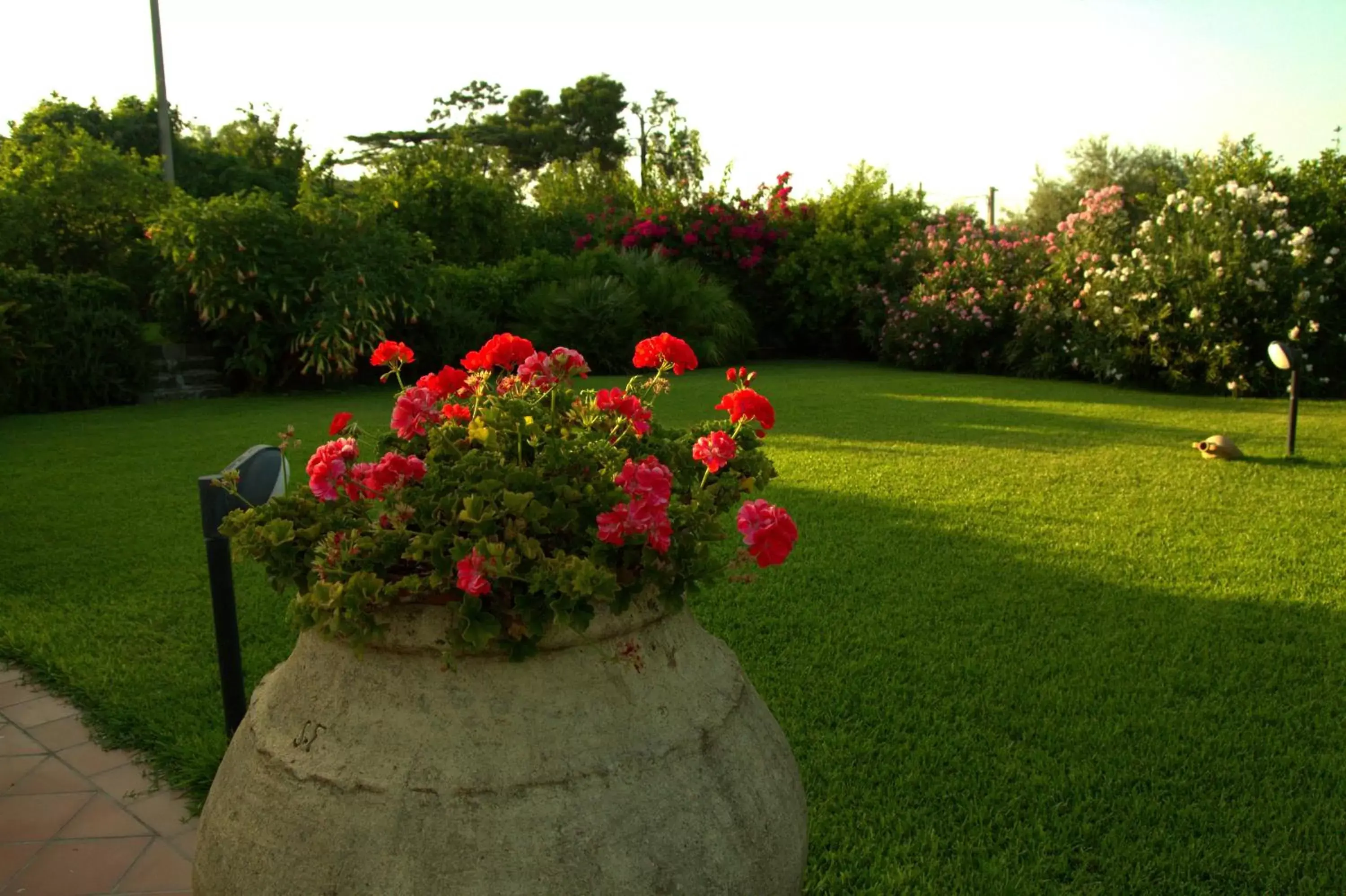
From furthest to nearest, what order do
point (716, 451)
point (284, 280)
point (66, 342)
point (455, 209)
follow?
point (455, 209), point (284, 280), point (66, 342), point (716, 451)

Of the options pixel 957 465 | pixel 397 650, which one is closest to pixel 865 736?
pixel 397 650

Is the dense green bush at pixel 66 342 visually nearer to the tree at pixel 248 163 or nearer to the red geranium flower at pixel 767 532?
the red geranium flower at pixel 767 532

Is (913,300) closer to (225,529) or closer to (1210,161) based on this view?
(1210,161)

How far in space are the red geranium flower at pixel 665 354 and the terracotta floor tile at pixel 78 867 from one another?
6.22 feet

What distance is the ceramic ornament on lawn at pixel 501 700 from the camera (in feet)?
5.00

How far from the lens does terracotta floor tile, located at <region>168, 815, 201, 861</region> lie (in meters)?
2.67

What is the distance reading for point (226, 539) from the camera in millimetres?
2674

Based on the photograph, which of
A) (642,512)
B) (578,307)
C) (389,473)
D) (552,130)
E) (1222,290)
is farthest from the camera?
(552,130)

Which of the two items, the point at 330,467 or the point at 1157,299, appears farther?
the point at 1157,299

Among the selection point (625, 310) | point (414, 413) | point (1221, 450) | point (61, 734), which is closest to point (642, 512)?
point (414, 413)

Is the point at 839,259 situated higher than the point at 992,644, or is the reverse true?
the point at 839,259

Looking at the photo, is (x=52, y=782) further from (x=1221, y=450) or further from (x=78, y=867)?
(x=1221, y=450)

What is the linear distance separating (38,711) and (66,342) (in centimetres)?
894

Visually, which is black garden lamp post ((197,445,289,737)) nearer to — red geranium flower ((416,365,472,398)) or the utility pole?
red geranium flower ((416,365,472,398))
